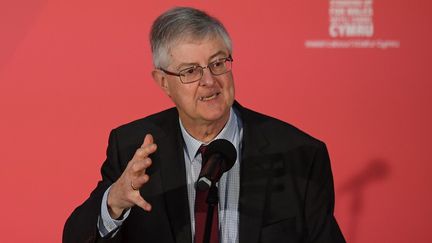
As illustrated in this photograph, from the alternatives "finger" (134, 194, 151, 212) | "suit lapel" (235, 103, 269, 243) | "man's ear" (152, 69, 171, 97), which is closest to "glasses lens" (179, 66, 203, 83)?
"man's ear" (152, 69, 171, 97)

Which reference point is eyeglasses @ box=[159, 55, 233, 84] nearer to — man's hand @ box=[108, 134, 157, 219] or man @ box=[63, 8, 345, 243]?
man @ box=[63, 8, 345, 243]

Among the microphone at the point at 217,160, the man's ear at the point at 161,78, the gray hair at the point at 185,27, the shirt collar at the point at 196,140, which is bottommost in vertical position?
the shirt collar at the point at 196,140

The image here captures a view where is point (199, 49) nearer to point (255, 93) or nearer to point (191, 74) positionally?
point (191, 74)

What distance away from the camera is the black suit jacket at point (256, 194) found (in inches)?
77.6

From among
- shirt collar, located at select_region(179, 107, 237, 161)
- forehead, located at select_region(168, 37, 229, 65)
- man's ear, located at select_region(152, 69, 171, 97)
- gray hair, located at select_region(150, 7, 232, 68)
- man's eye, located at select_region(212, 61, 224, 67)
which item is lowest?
shirt collar, located at select_region(179, 107, 237, 161)

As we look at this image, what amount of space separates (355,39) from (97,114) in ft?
3.86

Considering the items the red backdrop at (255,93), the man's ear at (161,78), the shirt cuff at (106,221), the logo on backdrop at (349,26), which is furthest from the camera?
the logo on backdrop at (349,26)

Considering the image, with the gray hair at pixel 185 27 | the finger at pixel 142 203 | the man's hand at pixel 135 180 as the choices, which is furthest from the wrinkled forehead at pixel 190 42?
the finger at pixel 142 203

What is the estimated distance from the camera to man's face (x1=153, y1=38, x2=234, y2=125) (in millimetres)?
1962

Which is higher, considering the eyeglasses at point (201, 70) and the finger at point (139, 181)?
the eyeglasses at point (201, 70)

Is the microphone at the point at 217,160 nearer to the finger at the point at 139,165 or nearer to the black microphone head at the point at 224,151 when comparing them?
the black microphone head at the point at 224,151

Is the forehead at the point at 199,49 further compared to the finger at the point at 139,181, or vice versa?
the forehead at the point at 199,49

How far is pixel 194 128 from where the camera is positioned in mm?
2109

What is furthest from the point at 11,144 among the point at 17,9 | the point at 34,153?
the point at 17,9
